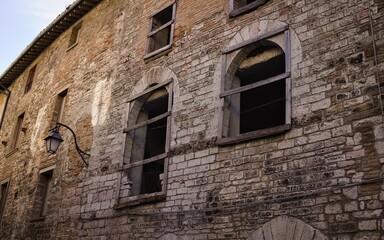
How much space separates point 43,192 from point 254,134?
669cm

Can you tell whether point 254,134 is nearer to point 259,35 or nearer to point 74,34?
point 259,35

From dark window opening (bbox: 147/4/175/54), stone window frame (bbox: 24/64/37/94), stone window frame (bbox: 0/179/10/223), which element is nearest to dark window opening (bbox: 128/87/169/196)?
dark window opening (bbox: 147/4/175/54)

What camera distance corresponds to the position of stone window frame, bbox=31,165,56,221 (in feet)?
33.7

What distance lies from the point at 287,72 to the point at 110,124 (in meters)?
4.24

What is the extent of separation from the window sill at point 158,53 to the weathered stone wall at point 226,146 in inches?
3.4

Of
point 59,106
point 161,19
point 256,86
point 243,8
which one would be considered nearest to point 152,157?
point 256,86

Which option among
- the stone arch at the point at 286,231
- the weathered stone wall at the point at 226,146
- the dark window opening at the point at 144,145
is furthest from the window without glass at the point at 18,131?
the stone arch at the point at 286,231

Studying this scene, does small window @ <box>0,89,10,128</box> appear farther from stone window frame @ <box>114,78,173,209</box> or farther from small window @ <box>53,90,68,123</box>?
stone window frame @ <box>114,78,173,209</box>

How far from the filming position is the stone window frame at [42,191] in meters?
10.3

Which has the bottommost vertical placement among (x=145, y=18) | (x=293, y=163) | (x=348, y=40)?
(x=293, y=163)

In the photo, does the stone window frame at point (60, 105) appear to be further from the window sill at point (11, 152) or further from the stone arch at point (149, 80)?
the stone arch at point (149, 80)

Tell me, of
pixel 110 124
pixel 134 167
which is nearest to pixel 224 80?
pixel 134 167

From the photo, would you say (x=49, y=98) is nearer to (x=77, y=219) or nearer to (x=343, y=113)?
(x=77, y=219)

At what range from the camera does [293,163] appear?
5.42m
